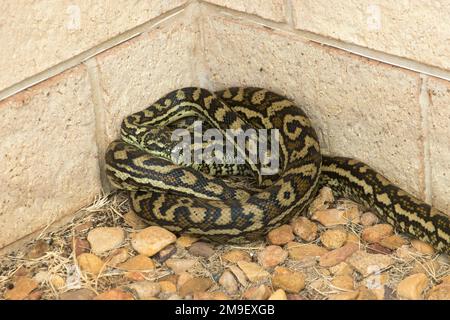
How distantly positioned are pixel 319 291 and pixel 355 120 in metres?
1.07

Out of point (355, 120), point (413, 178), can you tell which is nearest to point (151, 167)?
point (355, 120)

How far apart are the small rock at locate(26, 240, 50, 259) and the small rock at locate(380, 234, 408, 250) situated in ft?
5.99

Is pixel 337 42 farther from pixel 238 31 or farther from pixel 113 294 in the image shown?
pixel 113 294

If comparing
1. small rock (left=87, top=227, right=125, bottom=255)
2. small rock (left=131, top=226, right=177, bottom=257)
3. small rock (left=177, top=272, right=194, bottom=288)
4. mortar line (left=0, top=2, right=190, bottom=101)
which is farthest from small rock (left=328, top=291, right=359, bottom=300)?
mortar line (left=0, top=2, right=190, bottom=101)

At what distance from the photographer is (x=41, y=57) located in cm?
389

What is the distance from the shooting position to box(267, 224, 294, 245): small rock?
404cm

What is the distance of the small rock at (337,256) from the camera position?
3.85m

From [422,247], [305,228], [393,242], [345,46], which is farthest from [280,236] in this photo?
[345,46]

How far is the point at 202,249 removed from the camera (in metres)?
4.02

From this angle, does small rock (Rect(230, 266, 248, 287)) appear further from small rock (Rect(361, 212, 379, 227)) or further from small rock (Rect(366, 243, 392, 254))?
small rock (Rect(361, 212, 379, 227))

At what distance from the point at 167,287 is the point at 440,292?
1329 mm

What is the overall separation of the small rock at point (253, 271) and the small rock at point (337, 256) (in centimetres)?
31

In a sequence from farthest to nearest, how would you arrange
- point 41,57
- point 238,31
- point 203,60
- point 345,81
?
point 203,60, point 238,31, point 345,81, point 41,57

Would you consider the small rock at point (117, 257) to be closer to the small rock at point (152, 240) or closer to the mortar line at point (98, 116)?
the small rock at point (152, 240)
